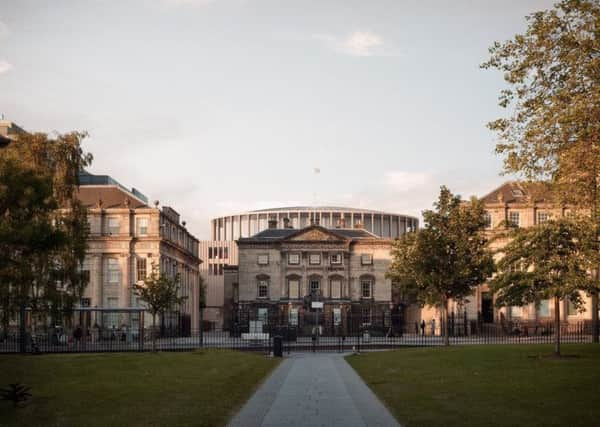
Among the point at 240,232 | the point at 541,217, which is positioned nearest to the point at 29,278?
the point at 541,217

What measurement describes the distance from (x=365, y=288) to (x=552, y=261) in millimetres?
67012

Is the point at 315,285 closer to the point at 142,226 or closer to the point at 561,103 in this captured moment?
the point at 142,226

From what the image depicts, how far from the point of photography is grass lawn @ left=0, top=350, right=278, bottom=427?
19531 mm

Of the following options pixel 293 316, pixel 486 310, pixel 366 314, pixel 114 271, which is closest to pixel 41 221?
pixel 114 271

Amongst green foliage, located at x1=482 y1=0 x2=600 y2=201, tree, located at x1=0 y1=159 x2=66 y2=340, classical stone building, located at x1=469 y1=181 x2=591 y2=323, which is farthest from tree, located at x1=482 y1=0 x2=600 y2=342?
classical stone building, located at x1=469 y1=181 x2=591 y2=323

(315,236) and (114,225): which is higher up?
(114,225)

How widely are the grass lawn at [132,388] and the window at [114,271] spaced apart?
45.1m

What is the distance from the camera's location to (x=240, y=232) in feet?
541

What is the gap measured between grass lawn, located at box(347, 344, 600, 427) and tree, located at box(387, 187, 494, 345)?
42.0 ft

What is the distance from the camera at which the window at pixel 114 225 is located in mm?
84375

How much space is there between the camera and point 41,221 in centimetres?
3553

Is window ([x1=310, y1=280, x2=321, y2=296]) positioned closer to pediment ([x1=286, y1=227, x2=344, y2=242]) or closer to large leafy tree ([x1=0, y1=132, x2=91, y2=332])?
pediment ([x1=286, y1=227, x2=344, y2=242])

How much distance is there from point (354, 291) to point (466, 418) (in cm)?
8299

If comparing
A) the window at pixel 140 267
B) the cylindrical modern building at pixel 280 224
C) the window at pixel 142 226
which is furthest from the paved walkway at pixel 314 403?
the cylindrical modern building at pixel 280 224
